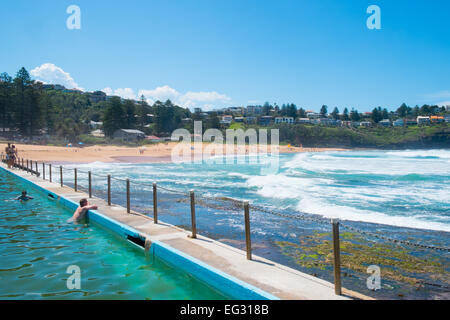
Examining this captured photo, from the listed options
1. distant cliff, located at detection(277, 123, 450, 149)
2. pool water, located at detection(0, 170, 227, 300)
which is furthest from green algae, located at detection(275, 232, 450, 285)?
distant cliff, located at detection(277, 123, 450, 149)

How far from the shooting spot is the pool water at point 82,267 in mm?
5352

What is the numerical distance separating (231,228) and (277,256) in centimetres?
264

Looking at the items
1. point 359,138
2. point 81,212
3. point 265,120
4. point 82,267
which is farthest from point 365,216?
point 265,120

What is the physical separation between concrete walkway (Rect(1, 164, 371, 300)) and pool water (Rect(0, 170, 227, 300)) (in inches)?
16.9

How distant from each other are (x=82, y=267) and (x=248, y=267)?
311cm

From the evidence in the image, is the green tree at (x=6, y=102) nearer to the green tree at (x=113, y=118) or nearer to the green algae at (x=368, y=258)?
the green tree at (x=113, y=118)

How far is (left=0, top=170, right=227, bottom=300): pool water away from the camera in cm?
535

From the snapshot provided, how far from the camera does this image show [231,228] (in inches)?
386

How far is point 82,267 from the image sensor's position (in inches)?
253

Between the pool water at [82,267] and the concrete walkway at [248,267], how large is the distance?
0.43m

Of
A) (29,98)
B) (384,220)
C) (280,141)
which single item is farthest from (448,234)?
(280,141)

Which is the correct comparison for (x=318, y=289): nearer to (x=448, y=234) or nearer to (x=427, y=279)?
(x=427, y=279)

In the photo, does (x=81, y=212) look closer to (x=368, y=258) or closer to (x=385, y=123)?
(x=368, y=258)

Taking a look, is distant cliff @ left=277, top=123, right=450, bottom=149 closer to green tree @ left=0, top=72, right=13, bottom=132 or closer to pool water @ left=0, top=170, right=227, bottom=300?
green tree @ left=0, top=72, right=13, bottom=132
